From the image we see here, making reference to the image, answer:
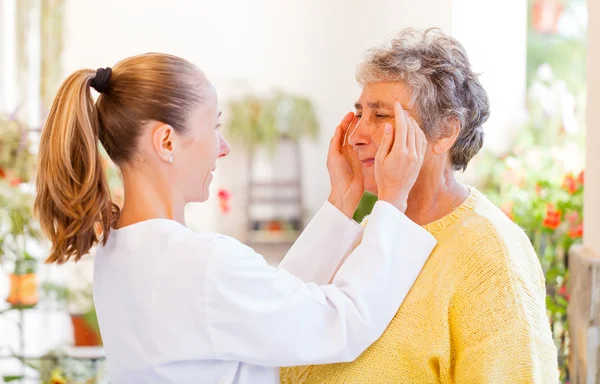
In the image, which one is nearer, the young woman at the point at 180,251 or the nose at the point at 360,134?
the young woman at the point at 180,251

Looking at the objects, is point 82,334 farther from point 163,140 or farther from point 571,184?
point 163,140

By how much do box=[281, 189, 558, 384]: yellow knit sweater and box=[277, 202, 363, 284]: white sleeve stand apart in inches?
7.9

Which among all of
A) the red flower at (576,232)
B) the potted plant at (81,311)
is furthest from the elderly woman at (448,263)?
the potted plant at (81,311)

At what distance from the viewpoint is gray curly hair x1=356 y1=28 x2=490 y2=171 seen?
1.45m

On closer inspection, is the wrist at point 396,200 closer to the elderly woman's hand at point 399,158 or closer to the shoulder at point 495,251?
the elderly woman's hand at point 399,158

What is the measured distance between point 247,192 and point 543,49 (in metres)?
2.95

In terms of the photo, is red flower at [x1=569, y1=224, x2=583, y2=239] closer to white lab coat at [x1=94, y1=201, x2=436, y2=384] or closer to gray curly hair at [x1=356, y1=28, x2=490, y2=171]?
gray curly hair at [x1=356, y1=28, x2=490, y2=171]

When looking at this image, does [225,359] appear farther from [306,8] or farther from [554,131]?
[306,8]

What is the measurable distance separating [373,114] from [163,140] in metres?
0.44

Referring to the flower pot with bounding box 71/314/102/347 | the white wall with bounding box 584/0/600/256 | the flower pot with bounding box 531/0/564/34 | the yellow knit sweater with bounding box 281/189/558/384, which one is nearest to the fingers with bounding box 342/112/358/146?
the yellow knit sweater with bounding box 281/189/558/384

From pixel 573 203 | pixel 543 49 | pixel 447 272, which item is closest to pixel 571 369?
pixel 573 203

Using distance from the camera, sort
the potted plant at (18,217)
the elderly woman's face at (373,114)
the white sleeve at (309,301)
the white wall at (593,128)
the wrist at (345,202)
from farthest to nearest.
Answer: the potted plant at (18,217)
the white wall at (593,128)
the wrist at (345,202)
the elderly woman's face at (373,114)
the white sleeve at (309,301)

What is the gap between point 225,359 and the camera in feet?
4.14

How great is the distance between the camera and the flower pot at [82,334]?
3.24m
